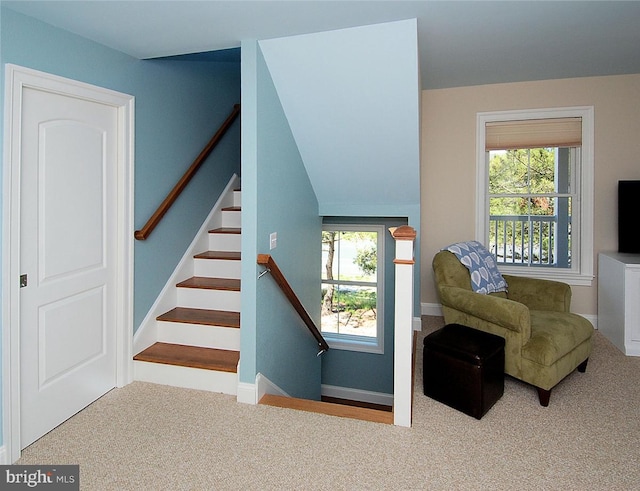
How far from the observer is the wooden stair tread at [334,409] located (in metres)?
2.63

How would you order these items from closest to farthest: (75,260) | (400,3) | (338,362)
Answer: (400,3), (75,260), (338,362)

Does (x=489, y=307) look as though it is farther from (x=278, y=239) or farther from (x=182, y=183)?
(x=182, y=183)

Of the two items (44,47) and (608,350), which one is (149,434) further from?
(608,350)

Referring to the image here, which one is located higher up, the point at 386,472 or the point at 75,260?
the point at 75,260

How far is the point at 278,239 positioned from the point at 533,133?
280 cm

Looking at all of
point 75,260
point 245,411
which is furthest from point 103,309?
point 245,411

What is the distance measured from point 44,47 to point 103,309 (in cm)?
158

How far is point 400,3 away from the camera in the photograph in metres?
2.30

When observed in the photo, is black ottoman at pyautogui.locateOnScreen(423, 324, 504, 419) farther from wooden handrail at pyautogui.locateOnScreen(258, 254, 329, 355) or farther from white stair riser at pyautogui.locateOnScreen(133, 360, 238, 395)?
white stair riser at pyautogui.locateOnScreen(133, 360, 238, 395)

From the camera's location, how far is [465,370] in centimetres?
262

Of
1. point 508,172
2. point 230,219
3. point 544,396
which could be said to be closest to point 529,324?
point 544,396

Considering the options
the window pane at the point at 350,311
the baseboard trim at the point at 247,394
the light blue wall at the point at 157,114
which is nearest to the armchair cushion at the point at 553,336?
the baseboard trim at the point at 247,394

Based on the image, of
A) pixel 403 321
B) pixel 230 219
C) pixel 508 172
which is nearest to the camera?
pixel 403 321

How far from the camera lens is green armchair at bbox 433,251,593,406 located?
2730mm
